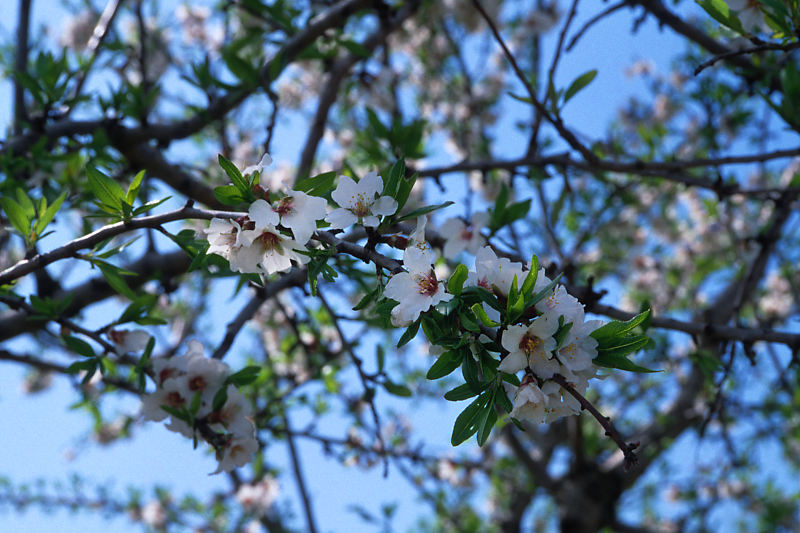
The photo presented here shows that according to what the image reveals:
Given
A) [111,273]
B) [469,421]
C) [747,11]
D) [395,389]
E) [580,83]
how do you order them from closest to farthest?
1. [469,421]
2. [111,273]
3. [747,11]
4. [580,83]
5. [395,389]

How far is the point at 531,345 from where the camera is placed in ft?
3.29

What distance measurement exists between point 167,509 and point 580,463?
3.54 meters

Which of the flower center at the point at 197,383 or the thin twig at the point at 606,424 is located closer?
the thin twig at the point at 606,424

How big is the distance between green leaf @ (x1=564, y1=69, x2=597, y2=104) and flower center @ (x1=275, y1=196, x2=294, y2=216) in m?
1.19

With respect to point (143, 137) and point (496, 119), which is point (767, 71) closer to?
point (143, 137)

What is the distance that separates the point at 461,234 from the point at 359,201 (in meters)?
0.88

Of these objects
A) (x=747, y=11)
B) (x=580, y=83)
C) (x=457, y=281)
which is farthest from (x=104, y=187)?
(x=747, y=11)

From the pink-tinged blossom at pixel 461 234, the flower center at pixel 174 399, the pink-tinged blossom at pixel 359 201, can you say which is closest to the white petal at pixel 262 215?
the pink-tinged blossom at pixel 359 201

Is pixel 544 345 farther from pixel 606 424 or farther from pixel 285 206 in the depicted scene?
pixel 285 206

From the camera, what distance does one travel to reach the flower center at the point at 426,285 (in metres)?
1.00

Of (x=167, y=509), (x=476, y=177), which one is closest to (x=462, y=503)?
(x=167, y=509)

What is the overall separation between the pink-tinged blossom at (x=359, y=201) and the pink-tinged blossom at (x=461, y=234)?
817 millimetres

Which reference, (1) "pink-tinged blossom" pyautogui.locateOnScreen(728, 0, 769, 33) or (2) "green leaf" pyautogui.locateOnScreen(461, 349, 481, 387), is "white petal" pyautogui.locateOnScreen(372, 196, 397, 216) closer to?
(2) "green leaf" pyautogui.locateOnScreen(461, 349, 481, 387)

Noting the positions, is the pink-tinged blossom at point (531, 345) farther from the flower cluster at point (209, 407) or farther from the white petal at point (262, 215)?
the flower cluster at point (209, 407)
